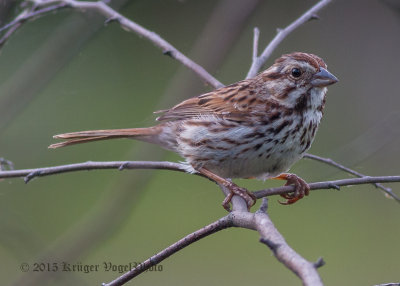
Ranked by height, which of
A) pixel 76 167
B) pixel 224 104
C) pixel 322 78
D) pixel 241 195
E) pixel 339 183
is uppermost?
pixel 224 104

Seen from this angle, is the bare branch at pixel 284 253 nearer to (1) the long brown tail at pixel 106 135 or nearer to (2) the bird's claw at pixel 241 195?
(2) the bird's claw at pixel 241 195

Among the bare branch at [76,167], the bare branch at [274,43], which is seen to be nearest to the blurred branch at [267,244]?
the bare branch at [76,167]

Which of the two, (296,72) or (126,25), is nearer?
(296,72)

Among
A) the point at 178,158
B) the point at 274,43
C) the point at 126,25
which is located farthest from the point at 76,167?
Result: the point at 178,158

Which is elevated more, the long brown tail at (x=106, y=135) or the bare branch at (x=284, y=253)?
the long brown tail at (x=106, y=135)

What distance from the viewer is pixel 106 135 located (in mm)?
3342

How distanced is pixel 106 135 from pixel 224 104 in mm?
632

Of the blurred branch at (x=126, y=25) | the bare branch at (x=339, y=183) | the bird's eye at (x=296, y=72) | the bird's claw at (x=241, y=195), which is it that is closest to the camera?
the bare branch at (x=339, y=183)

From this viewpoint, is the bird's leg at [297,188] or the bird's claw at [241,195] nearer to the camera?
the bird's claw at [241,195]

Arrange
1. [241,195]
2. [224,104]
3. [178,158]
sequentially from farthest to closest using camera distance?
[178,158]
[224,104]
[241,195]

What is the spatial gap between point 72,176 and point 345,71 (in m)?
2.71

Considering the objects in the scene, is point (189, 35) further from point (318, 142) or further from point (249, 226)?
point (249, 226)

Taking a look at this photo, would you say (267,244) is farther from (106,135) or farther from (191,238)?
(106,135)

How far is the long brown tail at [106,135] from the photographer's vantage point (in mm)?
3290
